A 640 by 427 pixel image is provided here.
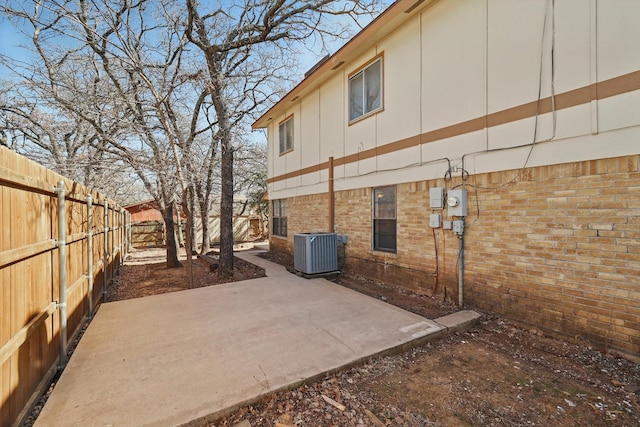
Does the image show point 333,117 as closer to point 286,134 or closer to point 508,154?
point 286,134

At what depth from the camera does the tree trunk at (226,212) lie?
7.87 m

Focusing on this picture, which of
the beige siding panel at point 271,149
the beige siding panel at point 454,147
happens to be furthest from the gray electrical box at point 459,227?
the beige siding panel at point 271,149

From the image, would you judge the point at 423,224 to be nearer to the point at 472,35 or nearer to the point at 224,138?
the point at 472,35

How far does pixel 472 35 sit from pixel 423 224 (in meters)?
3.18

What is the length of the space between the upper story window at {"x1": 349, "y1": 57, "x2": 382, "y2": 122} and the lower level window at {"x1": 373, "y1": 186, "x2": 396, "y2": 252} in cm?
189

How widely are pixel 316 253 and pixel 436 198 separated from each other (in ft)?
9.78

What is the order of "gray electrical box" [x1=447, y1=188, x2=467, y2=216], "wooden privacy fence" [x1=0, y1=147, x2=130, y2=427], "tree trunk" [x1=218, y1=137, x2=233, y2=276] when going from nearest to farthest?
"wooden privacy fence" [x1=0, y1=147, x2=130, y2=427] < "gray electrical box" [x1=447, y1=188, x2=467, y2=216] < "tree trunk" [x1=218, y1=137, x2=233, y2=276]

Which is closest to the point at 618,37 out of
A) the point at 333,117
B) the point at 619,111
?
the point at 619,111

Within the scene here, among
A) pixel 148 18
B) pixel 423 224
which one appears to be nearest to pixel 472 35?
pixel 423 224

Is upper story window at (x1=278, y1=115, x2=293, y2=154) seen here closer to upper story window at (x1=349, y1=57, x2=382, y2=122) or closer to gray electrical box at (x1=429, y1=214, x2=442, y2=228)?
upper story window at (x1=349, y1=57, x2=382, y2=122)

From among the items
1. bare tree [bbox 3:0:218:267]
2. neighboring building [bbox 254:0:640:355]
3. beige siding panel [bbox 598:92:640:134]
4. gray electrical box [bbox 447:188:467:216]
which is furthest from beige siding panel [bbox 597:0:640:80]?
bare tree [bbox 3:0:218:267]

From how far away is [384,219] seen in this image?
20.9 feet

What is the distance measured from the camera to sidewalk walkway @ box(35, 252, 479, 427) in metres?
2.29

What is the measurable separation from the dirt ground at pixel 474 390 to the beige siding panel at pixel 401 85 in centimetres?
388
